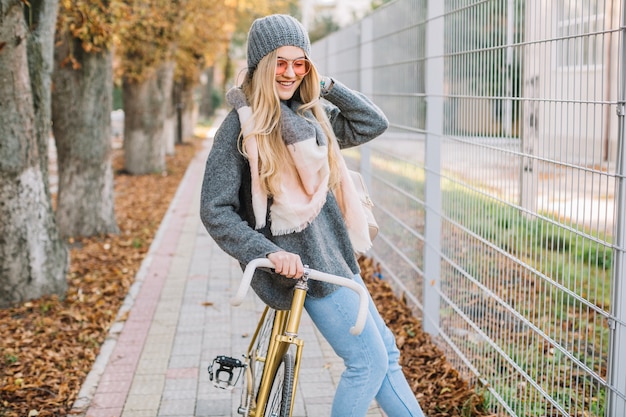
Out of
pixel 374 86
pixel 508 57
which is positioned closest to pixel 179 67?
pixel 374 86

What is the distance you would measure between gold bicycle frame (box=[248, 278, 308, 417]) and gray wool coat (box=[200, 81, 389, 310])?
0.11 metres

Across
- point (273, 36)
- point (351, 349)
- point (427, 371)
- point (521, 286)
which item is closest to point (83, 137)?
point (427, 371)

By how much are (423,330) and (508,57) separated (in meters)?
2.51

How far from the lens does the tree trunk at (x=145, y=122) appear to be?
17.1 metres

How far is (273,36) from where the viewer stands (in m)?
3.19

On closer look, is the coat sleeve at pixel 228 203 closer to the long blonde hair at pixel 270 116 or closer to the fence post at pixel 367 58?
the long blonde hair at pixel 270 116

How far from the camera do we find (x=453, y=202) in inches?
200

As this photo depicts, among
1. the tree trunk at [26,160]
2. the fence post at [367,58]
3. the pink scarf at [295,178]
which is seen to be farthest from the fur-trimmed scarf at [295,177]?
the fence post at [367,58]

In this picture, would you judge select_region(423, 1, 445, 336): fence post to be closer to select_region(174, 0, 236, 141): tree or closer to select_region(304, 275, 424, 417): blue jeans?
select_region(304, 275, 424, 417): blue jeans

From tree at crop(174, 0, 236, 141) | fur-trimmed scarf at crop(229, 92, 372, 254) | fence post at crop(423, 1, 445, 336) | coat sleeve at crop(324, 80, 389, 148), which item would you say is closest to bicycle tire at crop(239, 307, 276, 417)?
fur-trimmed scarf at crop(229, 92, 372, 254)

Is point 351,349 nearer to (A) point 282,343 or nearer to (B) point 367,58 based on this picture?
(A) point 282,343

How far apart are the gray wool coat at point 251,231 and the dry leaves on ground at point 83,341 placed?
1.63 meters

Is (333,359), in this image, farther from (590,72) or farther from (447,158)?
(590,72)

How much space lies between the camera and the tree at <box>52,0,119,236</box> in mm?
9508
